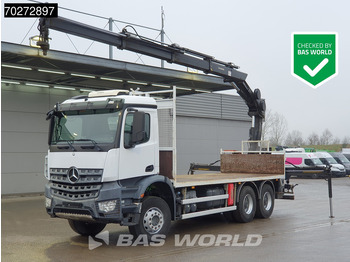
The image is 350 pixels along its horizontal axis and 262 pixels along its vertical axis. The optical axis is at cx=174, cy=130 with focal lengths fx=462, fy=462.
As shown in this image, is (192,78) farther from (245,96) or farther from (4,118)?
(4,118)

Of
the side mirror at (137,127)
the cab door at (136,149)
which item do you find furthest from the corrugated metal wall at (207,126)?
the side mirror at (137,127)

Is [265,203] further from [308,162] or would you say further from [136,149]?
[308,162]

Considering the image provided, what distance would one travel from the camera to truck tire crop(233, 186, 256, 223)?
12.2 meters

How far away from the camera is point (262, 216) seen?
13055 mm

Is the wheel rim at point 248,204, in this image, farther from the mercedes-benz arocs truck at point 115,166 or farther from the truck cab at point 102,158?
the truck cab at point 102,158

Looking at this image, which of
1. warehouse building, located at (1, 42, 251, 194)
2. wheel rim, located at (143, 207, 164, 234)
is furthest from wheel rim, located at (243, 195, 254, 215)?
warehouse building, located at (1, 42, 251, 194)

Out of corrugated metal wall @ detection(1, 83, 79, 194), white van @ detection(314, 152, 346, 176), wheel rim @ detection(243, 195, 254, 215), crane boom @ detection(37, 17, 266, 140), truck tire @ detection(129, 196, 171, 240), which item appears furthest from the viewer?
white van @ detection(314, 152, 346, 176)

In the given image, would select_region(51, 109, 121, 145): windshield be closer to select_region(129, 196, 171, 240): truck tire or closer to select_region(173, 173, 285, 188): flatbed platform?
select_region(129, 196, 171, 240): truck tire

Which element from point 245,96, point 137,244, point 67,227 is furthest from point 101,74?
point 137,244

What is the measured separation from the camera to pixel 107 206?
Result: 884 cm

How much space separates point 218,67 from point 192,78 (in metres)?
5.87

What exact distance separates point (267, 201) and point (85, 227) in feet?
18.3

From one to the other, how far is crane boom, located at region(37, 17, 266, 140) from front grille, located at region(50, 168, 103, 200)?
104 inches

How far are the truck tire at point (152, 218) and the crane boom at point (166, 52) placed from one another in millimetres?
3862
